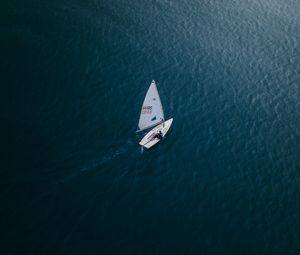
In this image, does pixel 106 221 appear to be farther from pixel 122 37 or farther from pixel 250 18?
pixel 250 18

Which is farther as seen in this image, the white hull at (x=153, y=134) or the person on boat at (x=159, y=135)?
the person on boat at (x=159, y=135)

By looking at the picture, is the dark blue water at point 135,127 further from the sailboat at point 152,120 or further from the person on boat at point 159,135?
the sailboat at point 152,120

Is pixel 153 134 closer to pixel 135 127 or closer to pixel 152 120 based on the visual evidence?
pixel 152 120

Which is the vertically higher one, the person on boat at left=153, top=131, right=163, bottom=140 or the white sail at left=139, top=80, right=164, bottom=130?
the white sail at left=139, top=80, right=164, bottom=130

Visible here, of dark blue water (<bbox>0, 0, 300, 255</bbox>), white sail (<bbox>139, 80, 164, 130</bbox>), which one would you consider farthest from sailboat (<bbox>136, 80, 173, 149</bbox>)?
dark blue water (<bbox>0, 0, 300, 255</bbox>)

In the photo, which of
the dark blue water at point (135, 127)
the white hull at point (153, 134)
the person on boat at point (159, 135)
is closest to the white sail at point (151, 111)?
the white hull at point (153, 134)

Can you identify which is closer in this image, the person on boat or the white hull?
the white hull

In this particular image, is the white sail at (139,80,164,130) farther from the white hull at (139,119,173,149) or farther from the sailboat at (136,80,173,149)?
the white hull at (139,119,173,149)
